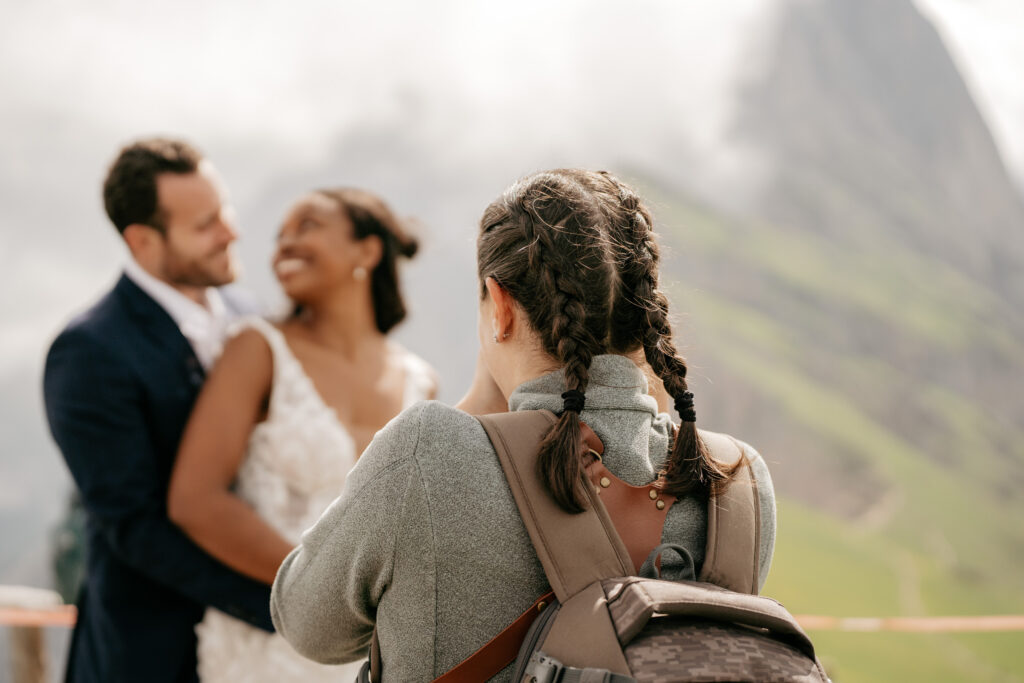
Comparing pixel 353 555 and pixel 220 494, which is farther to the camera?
pixel 220 494

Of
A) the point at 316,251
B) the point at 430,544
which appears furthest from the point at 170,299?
the point at 430,544

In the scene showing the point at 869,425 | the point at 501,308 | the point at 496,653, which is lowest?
the point at 869,425

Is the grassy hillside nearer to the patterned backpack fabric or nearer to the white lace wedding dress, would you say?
the white lace wedding dress

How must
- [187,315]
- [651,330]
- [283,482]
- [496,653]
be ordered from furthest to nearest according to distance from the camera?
[187,315]
[283,482]
[651,330]
[496,653]

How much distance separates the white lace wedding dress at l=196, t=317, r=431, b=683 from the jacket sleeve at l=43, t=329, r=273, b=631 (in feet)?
0.39

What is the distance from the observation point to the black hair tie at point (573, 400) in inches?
47.0

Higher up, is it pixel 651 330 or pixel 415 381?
pixel 651 330

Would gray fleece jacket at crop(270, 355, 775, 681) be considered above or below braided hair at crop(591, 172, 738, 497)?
below

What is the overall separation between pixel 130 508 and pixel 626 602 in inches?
68.5

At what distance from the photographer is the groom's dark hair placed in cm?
271

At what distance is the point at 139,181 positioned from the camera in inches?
107

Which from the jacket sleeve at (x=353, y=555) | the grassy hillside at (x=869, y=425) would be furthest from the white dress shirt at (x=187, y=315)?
the grassy hillside at (x=869, y=425)

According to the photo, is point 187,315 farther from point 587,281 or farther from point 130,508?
point 587,281

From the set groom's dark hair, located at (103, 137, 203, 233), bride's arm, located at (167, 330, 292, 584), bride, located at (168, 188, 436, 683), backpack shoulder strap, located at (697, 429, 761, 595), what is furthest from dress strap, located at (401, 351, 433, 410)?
backpack shoulder strap, located at (697, 429, 761, 595)
